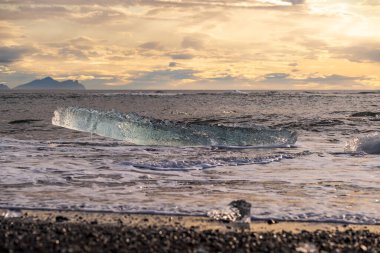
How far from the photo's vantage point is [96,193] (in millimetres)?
6836

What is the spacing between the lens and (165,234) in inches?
180

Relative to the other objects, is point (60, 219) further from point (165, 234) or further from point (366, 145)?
point (366, 145)

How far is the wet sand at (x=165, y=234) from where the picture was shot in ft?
13.5

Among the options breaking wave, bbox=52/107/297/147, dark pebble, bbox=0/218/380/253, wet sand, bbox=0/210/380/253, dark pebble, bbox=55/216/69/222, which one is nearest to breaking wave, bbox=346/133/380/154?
breaking wave, bbox=52/107/297/147

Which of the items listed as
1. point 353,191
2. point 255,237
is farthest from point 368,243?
point 353,191

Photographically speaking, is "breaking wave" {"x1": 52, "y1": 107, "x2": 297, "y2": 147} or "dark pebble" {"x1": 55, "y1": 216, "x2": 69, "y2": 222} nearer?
"dark pebble" {"x1": 55, "y1": 216, "x2": 69, "y2": 222}

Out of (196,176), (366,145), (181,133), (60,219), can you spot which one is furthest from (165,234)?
(181,133)

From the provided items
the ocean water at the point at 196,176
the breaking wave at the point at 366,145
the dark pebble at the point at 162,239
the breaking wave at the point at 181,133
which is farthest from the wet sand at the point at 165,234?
the breaking wave at the point at 181,133

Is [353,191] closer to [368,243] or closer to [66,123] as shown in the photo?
[368,243]

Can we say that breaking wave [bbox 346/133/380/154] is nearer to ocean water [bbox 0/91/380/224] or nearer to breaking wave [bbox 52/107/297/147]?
ocean water [bbox 0/91/380/224]

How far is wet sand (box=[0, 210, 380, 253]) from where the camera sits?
4.11 metres

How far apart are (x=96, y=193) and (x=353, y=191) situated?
148 inches

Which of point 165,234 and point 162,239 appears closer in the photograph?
point 162,239

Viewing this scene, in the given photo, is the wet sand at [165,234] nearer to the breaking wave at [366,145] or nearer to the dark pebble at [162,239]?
the dark pebble at [162,239]
